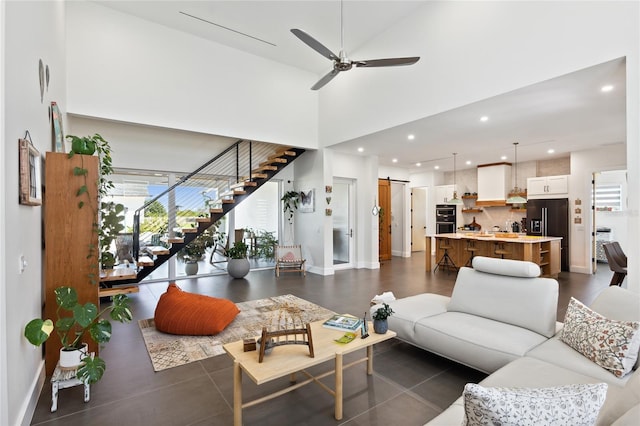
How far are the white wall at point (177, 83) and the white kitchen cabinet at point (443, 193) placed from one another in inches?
232

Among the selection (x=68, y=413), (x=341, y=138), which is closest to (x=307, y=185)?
(x=341, y=138)

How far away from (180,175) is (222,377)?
526cm

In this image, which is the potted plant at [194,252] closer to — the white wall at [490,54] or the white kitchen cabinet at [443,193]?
the white wall at [490,54]

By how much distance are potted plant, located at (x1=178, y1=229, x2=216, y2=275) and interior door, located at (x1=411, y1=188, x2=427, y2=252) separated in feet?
24.8

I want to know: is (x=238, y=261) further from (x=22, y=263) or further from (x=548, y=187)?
(x=548, y=187)

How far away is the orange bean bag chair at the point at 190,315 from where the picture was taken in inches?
147

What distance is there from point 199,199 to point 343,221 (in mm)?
3673

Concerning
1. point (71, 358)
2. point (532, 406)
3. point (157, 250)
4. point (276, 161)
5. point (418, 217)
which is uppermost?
point (276, 161)

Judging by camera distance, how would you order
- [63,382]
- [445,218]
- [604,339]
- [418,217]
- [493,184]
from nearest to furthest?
[604,339], [63,382], [493,184], [445,218], [418,217]

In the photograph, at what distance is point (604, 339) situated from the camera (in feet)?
6.75

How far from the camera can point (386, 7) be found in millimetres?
5242

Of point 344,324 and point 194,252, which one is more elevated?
point 194,252

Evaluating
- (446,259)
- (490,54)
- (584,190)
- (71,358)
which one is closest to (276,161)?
(490,54)

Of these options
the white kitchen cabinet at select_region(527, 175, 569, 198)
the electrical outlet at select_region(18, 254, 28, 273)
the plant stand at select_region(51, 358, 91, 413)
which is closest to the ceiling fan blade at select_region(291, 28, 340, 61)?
the electrical outlet at select_region(18, 254, 28, 273)
